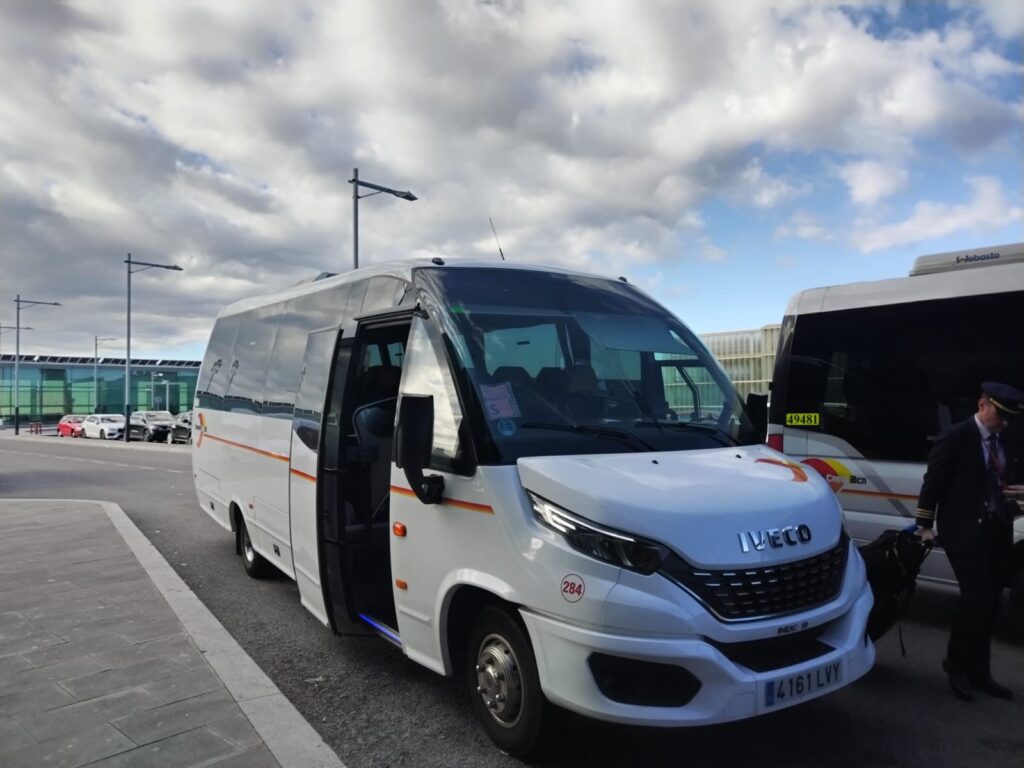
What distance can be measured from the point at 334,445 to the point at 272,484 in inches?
63.5

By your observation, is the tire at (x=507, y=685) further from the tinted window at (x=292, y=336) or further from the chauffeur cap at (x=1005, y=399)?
the chauffeur cap at (x=1005, y=399)

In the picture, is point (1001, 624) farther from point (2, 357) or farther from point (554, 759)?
point (2, 357)

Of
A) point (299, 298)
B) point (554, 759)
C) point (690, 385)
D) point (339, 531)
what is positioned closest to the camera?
point (554, 759)

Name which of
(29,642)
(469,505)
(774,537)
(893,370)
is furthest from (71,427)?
(774,537)

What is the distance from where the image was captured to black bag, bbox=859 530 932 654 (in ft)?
15.4

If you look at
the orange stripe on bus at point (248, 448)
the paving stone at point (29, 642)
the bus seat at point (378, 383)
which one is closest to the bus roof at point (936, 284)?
the bus seat at point (378, 383)

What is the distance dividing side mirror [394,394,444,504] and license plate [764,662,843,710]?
1789 millimetres

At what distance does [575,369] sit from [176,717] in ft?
9.37

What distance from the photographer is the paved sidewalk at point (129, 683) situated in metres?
3.87

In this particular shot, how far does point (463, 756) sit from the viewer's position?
3881mm

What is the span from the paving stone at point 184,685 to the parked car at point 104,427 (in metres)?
44.5

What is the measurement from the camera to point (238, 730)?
161 inches

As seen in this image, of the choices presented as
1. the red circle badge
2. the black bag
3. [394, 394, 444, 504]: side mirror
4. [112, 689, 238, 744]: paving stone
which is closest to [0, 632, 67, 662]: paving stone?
[112, 689, 238, 744]: paving stone

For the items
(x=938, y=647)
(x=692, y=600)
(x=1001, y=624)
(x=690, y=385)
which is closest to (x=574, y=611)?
(x=692, y=600)
